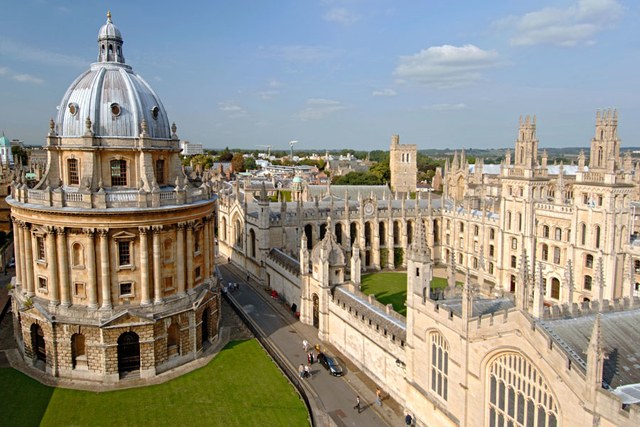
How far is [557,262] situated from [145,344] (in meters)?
32.8

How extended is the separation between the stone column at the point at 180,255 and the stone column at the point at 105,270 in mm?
3944

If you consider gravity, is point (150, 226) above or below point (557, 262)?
above

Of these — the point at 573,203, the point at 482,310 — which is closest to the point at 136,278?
the point at 482,310

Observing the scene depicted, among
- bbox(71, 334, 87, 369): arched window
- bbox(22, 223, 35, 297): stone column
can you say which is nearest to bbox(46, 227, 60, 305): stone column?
bbox(22, 223, 35, 297): stone column

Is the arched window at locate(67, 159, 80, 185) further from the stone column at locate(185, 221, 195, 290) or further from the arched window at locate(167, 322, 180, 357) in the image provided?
the arched window at locate(167, 322, 180, 357)

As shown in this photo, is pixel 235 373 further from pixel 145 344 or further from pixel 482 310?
pixel 482 310

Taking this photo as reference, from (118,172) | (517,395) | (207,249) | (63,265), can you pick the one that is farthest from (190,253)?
(517,395)

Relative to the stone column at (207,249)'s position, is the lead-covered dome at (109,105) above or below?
above

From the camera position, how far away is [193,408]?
2541 centimetres

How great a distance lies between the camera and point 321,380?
93.5ft

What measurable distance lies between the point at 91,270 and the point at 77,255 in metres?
1.35

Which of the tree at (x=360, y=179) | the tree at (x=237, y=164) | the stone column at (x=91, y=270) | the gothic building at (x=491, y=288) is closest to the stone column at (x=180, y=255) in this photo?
the stone column at (x=91, y=270)

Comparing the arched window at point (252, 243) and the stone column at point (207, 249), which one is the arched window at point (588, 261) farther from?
the arched window at point (252, 243)

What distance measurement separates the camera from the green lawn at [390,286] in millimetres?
42197
